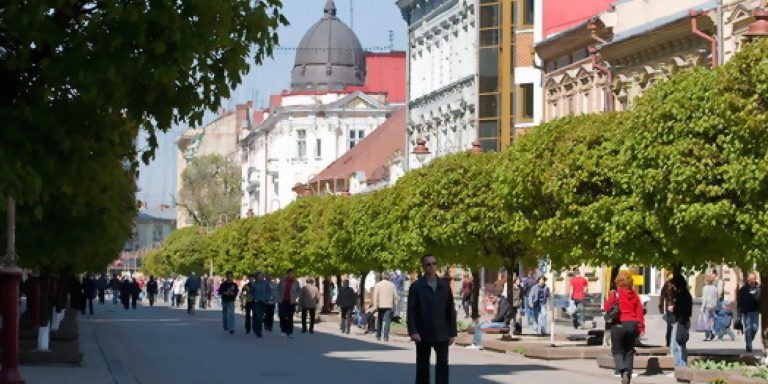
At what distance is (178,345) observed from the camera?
42000 millimetres

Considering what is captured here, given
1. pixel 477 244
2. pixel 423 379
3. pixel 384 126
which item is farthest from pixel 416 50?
pixel 423 379

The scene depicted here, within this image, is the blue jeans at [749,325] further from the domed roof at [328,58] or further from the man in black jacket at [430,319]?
the domed roof at [328,58]

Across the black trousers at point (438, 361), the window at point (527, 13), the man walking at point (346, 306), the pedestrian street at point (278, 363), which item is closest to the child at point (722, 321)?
the pedestrian street at point (278, 363)

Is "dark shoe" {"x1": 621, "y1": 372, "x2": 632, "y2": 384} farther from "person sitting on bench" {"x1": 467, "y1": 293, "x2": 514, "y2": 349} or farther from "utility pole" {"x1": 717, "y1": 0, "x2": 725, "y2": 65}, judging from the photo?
"utility pole" {"x1": 717, "y1": 0, "x2": 725, "y2": 65}

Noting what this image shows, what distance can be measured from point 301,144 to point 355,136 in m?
5.38

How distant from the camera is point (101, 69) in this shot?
15.5 metres

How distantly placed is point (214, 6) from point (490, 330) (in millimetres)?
27335

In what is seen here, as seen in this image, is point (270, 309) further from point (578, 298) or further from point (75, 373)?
point (75, 373)

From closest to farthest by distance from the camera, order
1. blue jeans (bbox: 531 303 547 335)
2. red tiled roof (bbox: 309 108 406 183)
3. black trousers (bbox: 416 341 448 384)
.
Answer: black trousers (bbox: 416 341 448 384) → blue jeans (bbox: 531 303 547 335) → red tiled roof (bbox: 309 108 406 183)

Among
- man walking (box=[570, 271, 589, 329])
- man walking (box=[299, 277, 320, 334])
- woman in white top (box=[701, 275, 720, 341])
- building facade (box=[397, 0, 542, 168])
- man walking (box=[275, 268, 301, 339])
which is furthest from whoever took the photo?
building facade (box=[397, 0, 542, 168])

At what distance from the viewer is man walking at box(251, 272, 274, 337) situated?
156 ft

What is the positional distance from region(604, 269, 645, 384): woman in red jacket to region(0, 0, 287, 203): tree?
11.5 metres

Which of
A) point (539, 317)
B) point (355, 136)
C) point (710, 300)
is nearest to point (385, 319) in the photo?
point (539, 317)

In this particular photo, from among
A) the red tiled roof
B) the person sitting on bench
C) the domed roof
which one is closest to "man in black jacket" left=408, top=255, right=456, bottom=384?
the person sitting on bench
